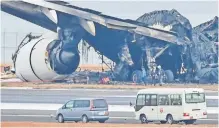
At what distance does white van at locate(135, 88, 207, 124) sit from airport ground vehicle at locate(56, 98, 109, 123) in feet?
4.05

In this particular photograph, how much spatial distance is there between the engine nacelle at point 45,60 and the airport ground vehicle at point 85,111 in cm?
578

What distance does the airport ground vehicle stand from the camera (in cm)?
2417

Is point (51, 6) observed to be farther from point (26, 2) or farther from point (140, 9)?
point (140, 9)

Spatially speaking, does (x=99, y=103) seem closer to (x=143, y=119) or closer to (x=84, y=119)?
(x=84, y=119)

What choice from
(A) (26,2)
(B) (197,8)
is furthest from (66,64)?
(B) (197,8)

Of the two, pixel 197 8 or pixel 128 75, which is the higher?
pixel 197 8

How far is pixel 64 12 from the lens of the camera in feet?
99.2

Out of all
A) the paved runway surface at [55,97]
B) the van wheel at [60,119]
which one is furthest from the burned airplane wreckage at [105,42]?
the van wheel at [60,119]

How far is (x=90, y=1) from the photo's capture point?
1204 inches

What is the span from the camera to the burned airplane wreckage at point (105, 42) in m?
30.3

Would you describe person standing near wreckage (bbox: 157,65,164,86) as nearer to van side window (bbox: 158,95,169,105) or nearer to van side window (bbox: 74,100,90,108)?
van side window (bbox: 158,95,169,105)

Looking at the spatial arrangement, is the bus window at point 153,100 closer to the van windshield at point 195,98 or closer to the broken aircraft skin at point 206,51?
the van windshield at point 195,98

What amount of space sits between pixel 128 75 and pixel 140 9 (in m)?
2.96

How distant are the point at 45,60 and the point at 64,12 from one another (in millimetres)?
2267
